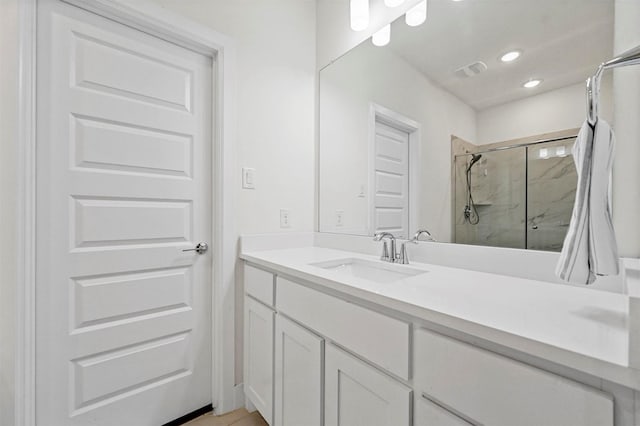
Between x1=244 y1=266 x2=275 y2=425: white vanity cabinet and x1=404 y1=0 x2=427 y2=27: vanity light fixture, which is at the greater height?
x1=404 y1=0 x2=427 y2=27: vanity light fixture

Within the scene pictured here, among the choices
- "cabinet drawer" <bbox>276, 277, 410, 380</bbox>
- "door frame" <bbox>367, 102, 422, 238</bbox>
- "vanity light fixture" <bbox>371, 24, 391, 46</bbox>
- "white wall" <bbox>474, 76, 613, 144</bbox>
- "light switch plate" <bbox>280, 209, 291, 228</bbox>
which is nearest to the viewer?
"cabinet drawer" <bbox>276, 277, 410, 380</bbox>

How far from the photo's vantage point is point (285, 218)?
1.76 m

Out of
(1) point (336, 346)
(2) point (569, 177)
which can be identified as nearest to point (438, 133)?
(2) point (569, 177)

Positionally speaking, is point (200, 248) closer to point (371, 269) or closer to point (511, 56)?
point (371, 269)

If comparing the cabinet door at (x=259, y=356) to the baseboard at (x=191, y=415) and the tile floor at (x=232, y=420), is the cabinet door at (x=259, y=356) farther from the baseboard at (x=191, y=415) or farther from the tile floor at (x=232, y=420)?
the baseboard at (x=191, y=415)

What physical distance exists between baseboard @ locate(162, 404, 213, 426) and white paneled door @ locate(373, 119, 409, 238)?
1.31 meters

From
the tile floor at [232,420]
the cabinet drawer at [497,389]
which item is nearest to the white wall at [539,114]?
the cabinet drawer at [497,389]

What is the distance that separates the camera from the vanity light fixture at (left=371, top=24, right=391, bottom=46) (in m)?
1.47

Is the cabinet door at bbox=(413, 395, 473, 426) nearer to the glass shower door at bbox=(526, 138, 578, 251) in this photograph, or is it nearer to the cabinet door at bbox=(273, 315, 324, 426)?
the cabinet door at bbox=(273, 315, 324, 426)

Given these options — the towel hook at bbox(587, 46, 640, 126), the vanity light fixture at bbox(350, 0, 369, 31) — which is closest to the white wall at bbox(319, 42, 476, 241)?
the vanity light fixture at bbox(350, 0, 369, 31)

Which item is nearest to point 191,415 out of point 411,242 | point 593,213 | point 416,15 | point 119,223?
point 119,223

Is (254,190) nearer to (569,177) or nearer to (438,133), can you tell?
(438,133)

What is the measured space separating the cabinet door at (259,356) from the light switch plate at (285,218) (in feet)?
1.60

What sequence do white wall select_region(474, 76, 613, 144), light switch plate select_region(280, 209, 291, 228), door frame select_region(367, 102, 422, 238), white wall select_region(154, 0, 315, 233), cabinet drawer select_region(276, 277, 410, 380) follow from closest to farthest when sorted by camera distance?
cabinet drawer select_region(276, 277, 410, 380), white wall select_region(474, 76, 613, 144), door frame select_region(367, 102, 422, 238), white wall select_region(154, 0, 315, 233), light switch plate select_region(280, 209, 291, 228)
